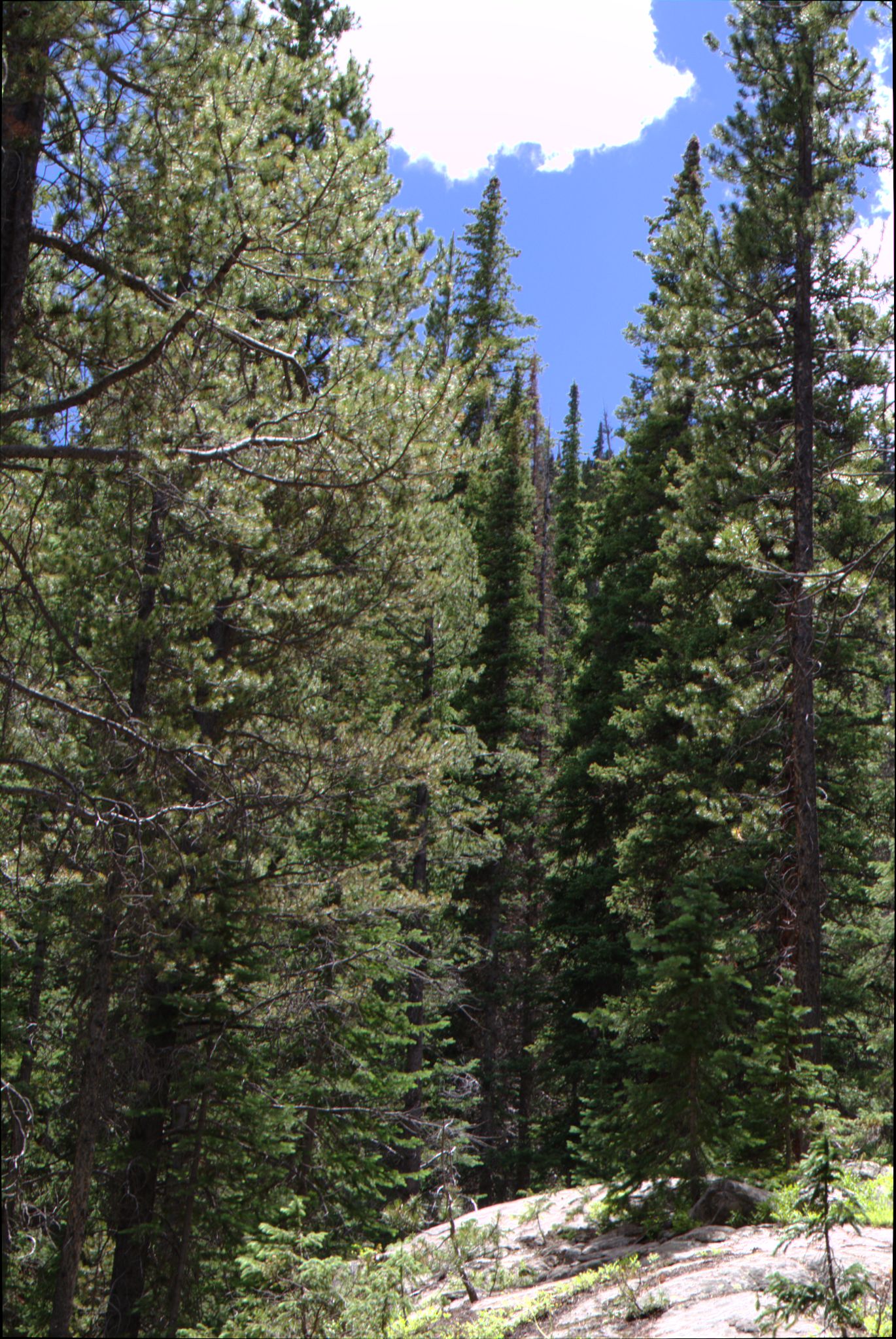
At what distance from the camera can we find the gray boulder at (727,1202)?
8484 mm

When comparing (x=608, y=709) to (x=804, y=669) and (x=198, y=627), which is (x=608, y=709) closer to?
(x=804, y=669)

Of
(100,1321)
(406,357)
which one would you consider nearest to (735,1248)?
(100,1321)

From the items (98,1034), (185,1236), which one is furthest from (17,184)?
(185,1236)

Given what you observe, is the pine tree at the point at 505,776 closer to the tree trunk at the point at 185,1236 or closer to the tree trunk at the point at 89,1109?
the tree trunk at the point at 185,1236

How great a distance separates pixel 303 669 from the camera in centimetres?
1119

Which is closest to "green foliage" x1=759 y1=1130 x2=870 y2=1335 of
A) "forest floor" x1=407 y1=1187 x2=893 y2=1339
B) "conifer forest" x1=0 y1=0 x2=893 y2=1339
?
"forest floor" x1=407 y1=1187 x2=893 y2=1339

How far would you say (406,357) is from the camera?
10.5 metres

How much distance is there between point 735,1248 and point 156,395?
7502 millimetres

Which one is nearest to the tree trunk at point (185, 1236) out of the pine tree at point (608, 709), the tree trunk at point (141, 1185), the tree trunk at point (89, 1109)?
the tree trunk at point (141, 1185)

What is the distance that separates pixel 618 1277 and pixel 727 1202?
1.45 meters

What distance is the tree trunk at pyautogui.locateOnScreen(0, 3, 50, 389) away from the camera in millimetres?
5551

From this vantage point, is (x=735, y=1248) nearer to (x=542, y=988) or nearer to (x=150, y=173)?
(x=150, y=173)

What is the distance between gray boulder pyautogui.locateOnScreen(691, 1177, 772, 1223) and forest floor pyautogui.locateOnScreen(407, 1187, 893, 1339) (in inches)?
9.1

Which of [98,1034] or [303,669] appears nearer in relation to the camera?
[98,1034]
